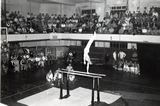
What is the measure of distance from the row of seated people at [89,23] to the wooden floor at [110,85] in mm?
2199

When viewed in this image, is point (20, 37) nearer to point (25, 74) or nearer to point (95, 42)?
point (25, 74)

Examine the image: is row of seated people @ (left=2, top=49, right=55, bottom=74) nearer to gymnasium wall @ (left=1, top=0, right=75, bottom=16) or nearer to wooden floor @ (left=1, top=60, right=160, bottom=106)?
wooden floor @ (left=1, top=60, right=160, bottom=106)

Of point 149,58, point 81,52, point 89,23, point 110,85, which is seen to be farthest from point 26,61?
point 149,58

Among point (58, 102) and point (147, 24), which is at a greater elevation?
point (147, 24)

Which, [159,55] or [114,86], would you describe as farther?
[159,55]

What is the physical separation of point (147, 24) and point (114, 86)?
3.80m

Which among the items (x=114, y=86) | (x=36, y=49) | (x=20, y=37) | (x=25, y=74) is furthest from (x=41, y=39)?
(x=114, y=86)

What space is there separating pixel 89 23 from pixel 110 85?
4.32m

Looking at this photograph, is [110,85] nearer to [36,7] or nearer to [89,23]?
[89,23]

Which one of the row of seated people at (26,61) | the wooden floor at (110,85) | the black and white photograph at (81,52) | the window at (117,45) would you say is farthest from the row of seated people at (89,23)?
the wooden floor at (110,85)

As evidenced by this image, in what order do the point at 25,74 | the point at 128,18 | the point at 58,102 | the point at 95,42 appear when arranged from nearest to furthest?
1. the point at 58,102
2. the point at 25,74
3. the point at 128,18
4. the point at 95,42

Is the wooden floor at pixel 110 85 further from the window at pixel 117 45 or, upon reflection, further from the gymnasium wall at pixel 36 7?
the gymnasium wall at pixel 36 7

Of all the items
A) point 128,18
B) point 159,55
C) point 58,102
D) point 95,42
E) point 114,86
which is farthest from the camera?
point 95,42

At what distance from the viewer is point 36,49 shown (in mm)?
12555
